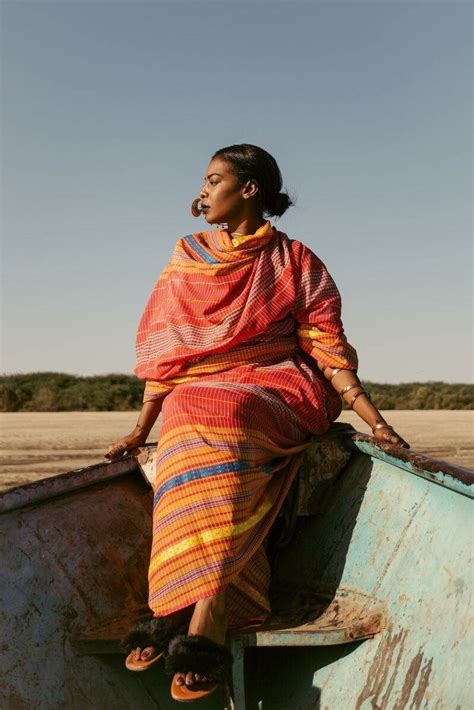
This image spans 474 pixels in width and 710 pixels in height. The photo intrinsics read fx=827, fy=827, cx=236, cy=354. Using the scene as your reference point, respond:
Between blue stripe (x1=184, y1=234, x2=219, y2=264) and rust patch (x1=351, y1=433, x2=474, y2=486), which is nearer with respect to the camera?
rust patch (x1=351, y1=433, x2=474, y2=486)

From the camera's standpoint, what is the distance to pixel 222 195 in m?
3.29

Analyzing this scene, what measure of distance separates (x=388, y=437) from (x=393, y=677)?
0.83m

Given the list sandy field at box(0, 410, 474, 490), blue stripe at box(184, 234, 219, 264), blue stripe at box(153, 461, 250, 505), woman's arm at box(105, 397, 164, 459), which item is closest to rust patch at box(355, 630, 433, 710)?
blue stripe at box(153, 461, 250, 505)

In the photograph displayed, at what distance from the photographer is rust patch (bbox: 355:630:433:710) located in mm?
2219

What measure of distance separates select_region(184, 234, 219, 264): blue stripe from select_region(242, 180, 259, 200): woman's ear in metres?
0.27

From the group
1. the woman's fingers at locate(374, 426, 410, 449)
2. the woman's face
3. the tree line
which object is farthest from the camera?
the tree line

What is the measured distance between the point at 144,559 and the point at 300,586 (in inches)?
23.4

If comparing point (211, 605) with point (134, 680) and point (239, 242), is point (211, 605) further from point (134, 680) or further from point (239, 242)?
point (239, 242)

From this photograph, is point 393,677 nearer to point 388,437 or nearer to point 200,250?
point 388,437

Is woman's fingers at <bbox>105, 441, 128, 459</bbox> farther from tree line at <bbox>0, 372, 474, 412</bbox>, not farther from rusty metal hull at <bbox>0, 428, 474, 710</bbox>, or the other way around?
tree line at <bbox>0, 372, 474, 412</bbox>

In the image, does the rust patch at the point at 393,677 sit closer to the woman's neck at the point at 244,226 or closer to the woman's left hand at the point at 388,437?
the woman's left hand at the point at 388,437

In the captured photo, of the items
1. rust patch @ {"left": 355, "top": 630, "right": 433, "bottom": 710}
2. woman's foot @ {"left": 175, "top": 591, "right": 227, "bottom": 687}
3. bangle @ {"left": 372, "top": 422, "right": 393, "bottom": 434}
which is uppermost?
bangle @ {"left": 372, "top": 422, "right": 393, "bottom": 434}

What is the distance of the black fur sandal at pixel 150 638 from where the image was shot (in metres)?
2.37

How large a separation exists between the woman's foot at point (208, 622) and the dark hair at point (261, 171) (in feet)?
5.46
